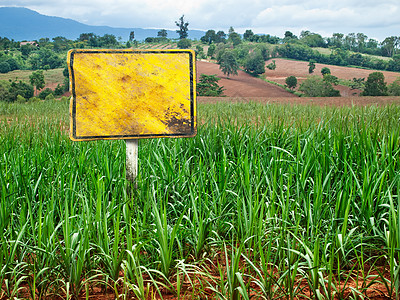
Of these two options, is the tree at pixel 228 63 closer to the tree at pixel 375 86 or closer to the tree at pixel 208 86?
the tree at pixel 208 86

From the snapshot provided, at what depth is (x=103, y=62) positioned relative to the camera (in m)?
2.50

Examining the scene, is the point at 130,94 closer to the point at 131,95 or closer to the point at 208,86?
the point at 131,95

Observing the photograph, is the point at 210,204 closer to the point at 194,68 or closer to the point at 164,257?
the point at 164,257

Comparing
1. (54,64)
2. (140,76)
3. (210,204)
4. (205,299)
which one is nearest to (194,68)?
(140,76)

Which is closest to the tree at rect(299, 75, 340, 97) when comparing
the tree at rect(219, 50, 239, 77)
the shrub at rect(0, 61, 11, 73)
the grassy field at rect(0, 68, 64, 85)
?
the tree at rect(219, 50, 239, 77)

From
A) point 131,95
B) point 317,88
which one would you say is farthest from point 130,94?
point 317,88

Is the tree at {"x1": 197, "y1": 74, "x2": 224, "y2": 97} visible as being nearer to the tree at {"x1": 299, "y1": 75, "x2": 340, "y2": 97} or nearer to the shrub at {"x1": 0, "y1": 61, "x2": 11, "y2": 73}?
the tree at {"x1": 299, "y1": 75, "x2": 340, "y2": 97}

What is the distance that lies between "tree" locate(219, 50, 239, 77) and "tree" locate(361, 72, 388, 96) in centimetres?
1287

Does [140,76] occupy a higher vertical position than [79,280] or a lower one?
higher

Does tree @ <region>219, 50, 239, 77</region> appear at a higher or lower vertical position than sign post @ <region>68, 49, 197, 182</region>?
higher

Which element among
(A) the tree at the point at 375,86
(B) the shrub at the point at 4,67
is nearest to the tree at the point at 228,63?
(A) the tree at the point at 375,86

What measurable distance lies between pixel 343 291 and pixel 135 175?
1568mm

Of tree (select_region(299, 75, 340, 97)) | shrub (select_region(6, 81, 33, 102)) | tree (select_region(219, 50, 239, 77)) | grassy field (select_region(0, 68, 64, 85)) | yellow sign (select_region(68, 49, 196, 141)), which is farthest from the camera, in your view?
grassy field (select_region(0, 68, 64, 85))

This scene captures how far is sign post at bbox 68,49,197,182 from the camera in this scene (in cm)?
249
